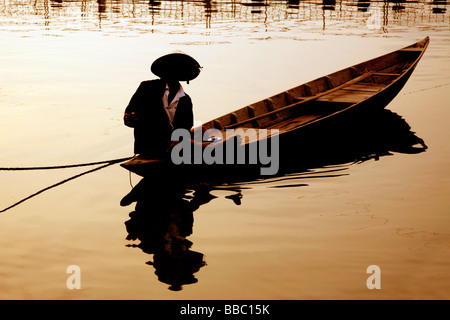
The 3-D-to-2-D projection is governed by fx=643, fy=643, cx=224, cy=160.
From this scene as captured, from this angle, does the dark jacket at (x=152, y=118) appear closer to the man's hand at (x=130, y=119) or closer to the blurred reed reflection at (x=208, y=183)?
the man's hand at (x=130, y=119)

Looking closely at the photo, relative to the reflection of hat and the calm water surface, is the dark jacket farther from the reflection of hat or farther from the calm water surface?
the calm water surface

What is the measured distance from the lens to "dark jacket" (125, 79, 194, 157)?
6926mm

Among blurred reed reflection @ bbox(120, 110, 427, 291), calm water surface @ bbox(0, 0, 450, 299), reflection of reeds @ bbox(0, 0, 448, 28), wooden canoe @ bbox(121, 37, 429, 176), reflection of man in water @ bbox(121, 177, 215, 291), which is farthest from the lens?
reflection of reeds @ bbox(0, 0, 448, 28)

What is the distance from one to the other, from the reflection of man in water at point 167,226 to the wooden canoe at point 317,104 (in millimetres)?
532

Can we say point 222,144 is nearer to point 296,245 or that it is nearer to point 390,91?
point 296,245

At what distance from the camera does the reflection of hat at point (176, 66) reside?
688 centimetres

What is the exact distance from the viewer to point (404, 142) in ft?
33.4

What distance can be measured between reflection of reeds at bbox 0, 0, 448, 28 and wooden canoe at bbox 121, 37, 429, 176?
15.8 meters

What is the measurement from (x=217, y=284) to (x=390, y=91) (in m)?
6.33

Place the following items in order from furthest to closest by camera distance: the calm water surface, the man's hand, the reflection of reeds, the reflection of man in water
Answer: the reflection of reeds < the man's hand < the reflection of man in water < the calm water surface
